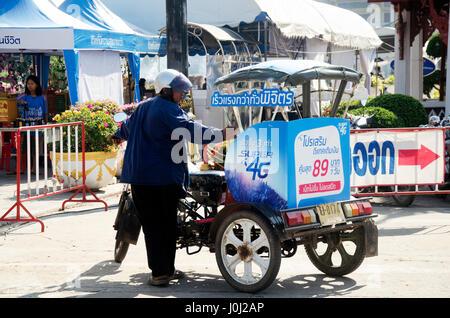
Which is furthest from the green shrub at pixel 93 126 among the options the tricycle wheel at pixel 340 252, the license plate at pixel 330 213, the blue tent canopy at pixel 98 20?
the license plate at pixel 330 213

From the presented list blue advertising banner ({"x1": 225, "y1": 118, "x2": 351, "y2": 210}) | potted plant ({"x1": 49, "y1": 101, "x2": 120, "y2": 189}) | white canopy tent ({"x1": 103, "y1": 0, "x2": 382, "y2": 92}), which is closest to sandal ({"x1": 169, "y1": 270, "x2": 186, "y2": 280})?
blue advertising banner ({"x1": 225, "y1": 118, "x2": 351, "y2": 210})

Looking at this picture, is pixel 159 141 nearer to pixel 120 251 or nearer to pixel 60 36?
pixel 120 251

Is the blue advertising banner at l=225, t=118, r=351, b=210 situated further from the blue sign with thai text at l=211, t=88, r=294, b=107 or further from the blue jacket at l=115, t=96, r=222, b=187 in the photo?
the blue sign with thai text at l=211, t=88, r=294, b=107

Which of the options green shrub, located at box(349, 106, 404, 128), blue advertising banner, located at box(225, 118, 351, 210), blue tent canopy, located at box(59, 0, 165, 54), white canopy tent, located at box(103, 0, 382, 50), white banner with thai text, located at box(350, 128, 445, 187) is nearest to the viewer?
blue advertising banner, located at box(225, 118, 351, 210)

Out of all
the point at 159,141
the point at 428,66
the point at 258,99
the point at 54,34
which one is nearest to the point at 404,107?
the point at 54,34

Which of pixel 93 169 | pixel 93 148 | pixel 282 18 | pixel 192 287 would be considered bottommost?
pixel 192 287

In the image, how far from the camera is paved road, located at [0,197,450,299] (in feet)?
18.5

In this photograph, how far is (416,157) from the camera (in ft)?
31.2

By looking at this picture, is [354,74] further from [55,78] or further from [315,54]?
[315,54]

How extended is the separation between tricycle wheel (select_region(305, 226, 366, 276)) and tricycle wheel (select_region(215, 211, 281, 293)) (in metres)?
0.70

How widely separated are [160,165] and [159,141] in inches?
8.0

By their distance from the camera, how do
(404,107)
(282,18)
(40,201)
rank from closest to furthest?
1. (40,201)
2. (404,107)
3. (282,18)

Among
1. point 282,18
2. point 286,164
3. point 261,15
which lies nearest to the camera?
point 286,164
